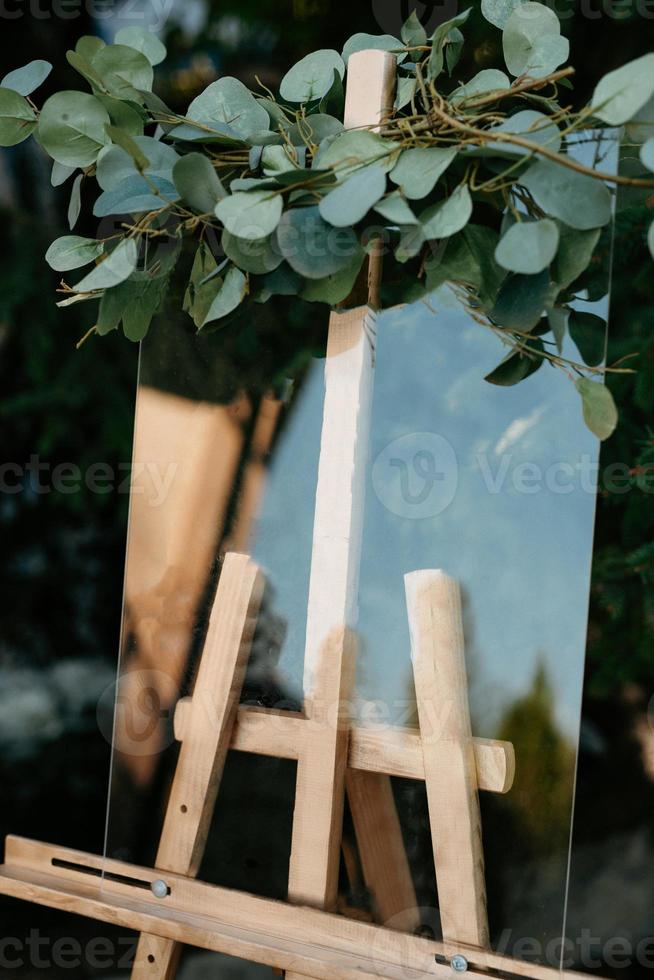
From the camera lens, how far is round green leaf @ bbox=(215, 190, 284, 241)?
2.24 ft

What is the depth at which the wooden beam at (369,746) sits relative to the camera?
72 centimetres

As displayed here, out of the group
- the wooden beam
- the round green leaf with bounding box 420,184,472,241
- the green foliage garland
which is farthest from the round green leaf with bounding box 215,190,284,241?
the wooden beam

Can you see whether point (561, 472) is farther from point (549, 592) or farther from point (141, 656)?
point (141, 656)

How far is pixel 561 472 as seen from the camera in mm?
715

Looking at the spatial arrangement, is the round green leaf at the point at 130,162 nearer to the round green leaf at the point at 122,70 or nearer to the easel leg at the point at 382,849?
the round green leaf at the point at 122,70

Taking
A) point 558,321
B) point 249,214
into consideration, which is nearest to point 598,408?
point 558,321

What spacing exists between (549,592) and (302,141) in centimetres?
43

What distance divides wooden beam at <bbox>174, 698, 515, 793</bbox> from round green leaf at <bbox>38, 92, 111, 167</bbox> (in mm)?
471

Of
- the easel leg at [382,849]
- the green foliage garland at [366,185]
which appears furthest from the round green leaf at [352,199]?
the easel leg at [382,849]

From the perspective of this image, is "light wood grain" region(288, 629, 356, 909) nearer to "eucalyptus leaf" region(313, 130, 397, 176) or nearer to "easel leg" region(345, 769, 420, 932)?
"easel leg" region(345, 769, 420, 932)

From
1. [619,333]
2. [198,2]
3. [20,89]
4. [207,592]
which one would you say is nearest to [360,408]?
[207,592]

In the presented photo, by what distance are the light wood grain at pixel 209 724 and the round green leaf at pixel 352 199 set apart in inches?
12.2

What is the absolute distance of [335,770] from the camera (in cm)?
77

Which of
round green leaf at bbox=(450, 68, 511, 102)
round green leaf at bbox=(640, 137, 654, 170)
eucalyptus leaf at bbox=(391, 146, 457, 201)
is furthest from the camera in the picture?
round green leaf at bbox=(450, 68, 511, 102)
